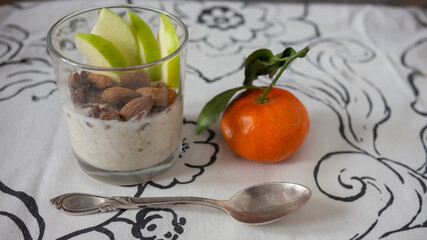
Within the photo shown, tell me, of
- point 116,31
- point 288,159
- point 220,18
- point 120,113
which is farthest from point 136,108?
point 220,18

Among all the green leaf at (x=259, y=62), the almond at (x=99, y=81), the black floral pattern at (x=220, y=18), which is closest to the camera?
the almond at (x=99, y=81)

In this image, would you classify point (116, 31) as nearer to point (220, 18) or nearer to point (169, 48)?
point (169, 48)

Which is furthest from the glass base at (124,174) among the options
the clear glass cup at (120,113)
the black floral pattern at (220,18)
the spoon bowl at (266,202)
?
the black floral pattern at (220,18)

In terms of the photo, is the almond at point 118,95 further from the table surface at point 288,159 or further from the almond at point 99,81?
the table surface at point 288,159

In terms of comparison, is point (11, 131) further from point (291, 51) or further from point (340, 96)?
point (340, 96)

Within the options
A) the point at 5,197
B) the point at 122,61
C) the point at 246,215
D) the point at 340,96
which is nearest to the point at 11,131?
the point at 5,197
